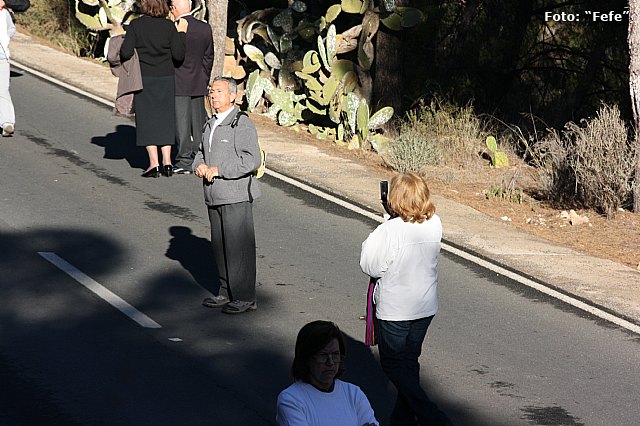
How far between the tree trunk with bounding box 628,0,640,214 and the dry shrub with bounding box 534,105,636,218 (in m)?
0.19

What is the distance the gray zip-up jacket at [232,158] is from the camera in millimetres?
9953

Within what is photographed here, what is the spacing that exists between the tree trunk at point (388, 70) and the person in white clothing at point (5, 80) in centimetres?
636

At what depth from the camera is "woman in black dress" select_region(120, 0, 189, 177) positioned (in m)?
14.8

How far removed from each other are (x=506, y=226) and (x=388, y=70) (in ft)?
23.4

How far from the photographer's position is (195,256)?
11977mm

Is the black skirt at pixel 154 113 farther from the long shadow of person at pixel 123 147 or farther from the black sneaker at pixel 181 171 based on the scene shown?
the long shadow of person at pixel 123 147

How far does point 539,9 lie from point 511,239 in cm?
1112

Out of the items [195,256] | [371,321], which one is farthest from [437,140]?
[371,321]

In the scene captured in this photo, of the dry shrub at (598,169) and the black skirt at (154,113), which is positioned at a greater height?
the black skirt at (154,113)

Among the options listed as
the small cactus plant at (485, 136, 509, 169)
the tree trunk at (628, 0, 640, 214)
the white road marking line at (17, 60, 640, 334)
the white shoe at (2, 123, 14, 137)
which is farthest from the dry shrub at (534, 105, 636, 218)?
the white shoe at (2, 123, 14, 137)

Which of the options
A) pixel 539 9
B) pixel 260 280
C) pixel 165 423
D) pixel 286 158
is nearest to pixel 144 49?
pixel 286 158

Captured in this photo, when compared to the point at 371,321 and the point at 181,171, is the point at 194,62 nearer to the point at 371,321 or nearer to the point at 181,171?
the point at 181,171

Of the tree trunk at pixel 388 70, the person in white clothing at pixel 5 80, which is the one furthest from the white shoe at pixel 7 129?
the tree trunk at pixel 388 70

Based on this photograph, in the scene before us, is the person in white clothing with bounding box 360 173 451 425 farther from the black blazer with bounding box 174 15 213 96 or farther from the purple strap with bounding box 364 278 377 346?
the black blazer with bounding box 174 15 213 96
